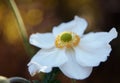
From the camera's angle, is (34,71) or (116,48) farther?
(116,48)

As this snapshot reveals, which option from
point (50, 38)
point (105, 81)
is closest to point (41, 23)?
point (105, 81)

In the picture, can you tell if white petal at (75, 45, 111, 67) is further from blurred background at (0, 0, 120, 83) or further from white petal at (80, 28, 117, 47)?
blurred background at (0, 0, 120, 83)

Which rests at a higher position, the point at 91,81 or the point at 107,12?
the point at 107,12

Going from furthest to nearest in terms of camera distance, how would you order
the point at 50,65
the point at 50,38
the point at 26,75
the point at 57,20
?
1. the point at 57,20
2. the point at 26,75
3. the point at 50,38
4. the point at 50,65

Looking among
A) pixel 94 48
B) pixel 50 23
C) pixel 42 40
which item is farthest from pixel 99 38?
pixel 50 23

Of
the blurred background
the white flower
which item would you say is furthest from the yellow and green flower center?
the blurred background

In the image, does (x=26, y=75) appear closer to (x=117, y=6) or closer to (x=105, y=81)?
(x=105, y=81)

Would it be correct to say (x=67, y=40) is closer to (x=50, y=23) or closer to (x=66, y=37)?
(x=66, y=37)

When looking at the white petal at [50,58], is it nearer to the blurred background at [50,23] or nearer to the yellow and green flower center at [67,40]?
the yellow and green flower center at [67,40]
